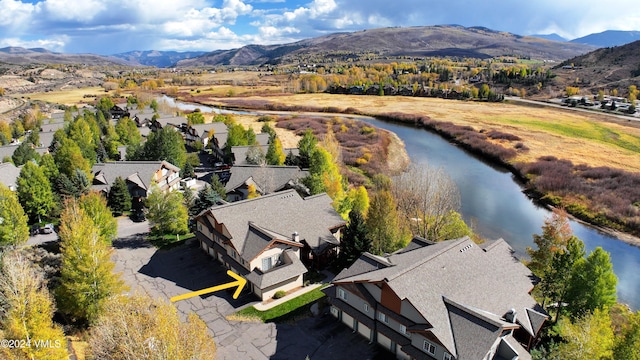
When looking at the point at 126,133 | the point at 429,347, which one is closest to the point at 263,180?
the point at 429,347

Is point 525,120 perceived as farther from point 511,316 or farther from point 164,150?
point 511,316

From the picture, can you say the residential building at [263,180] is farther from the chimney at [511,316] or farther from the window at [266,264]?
the chimney at [511,316]

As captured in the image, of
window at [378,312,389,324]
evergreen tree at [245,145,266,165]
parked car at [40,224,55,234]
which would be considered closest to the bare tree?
window at [378,312,389,324]

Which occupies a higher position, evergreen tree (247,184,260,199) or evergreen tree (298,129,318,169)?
evergreen tree (298,129,318,169)

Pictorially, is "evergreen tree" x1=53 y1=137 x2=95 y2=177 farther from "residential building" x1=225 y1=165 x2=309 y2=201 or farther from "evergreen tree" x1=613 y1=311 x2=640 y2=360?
"evergreen tree" x1=613 y1=311 x2=640 y2=360

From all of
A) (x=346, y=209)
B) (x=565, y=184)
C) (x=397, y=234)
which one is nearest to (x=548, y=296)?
(x=397, y=234)

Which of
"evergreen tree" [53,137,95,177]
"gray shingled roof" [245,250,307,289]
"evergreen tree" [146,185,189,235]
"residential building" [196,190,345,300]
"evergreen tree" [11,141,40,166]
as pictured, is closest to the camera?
"gray shingled roof" [245,250,307,289]
